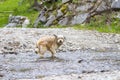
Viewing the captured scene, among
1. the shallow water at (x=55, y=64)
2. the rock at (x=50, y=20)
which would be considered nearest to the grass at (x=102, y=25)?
the rock at (x=50, y=20)

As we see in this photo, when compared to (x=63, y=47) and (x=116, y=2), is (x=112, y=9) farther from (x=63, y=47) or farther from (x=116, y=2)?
(x=63, y=47)

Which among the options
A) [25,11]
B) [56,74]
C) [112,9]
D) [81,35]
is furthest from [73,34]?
[25,11]

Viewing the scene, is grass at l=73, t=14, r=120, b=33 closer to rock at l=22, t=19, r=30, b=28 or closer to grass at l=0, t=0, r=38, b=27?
rock at l=22, t=19, r=30, b=28

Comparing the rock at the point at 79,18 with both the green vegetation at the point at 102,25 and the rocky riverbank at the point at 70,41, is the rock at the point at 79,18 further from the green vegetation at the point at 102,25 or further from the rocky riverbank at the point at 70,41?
the rocky riverbank at the point at 70,41

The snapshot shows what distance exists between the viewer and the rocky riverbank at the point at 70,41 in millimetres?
27188

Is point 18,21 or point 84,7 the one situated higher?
point 84,7

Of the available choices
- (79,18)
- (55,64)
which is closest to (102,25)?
(79,18)

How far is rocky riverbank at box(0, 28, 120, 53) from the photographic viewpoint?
27.2m

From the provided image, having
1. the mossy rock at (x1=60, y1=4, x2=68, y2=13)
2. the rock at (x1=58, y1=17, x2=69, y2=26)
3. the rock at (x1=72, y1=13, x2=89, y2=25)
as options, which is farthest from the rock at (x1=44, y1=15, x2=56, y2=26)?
the rock at (x1=72, y1=13, x2=89, y2=25)

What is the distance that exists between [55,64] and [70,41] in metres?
8.79

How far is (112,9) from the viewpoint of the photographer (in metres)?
41.4

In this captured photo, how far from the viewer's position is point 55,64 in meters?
21.1

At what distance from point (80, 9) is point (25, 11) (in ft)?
92.6

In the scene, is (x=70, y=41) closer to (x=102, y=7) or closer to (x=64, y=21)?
(x=102, y=7)
